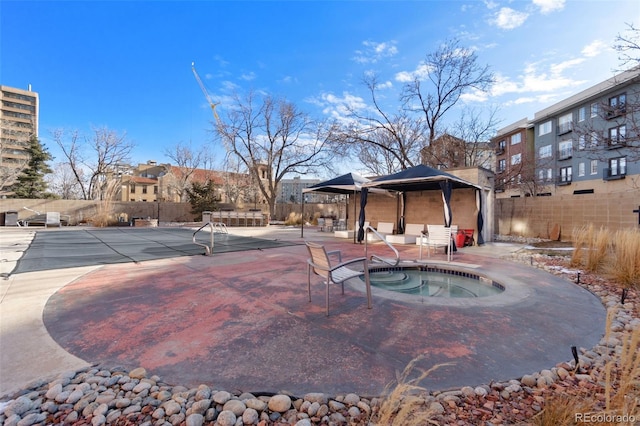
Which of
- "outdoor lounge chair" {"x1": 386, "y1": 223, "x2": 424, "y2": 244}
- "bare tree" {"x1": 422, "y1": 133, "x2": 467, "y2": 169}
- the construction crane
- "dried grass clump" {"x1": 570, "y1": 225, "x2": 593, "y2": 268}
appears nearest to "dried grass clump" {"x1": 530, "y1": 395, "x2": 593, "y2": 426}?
"dried grass clump" {"x1": 570, "y1": 225, "x2": 593, "y2": 268}

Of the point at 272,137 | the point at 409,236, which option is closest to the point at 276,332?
the point at 409,236

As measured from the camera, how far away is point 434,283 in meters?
5.18

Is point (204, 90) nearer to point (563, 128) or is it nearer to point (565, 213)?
point (563, 128)

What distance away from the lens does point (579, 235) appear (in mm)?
5770

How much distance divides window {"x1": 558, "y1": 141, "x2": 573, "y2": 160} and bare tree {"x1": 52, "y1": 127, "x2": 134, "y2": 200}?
37.5 meters

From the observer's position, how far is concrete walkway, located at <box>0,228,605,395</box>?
76.0 inches

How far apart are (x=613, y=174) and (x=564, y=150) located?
4.33 m

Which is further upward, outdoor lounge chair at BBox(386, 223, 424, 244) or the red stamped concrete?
outdoor lounge chair at BBox(386, 223, 424, 244)

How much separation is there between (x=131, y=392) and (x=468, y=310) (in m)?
3.28

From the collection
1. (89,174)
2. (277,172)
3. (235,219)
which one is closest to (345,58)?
(277,172)

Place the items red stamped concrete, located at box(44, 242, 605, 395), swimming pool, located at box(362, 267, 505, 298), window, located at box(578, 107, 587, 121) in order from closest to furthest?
1. red stamped concrete, located at box(44, 242, 605, 395)
2. swimming pool, located at box(362, 267, 505, 298)
3. window, located at box(578, 107, 587, 121)

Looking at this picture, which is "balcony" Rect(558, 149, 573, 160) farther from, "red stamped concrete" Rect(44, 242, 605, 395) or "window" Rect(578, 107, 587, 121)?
"red stamped concrete" Rect(44, 242, 605, 395)

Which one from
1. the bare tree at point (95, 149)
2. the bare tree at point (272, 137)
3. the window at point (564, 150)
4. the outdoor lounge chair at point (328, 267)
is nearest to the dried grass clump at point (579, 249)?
the outdoor lounge chair at point (328, 267)

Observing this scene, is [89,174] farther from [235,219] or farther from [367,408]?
[367,408]
